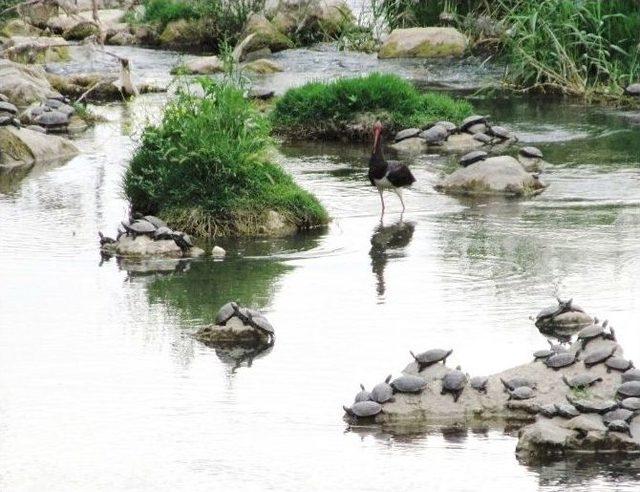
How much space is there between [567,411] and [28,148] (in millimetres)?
11040

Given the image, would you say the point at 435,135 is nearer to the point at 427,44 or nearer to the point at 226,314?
the point at 427,44

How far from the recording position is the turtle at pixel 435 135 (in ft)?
60.6

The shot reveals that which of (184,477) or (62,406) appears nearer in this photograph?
(184,477)

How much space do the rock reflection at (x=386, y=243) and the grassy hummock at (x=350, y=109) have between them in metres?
5.05

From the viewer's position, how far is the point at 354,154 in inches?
722

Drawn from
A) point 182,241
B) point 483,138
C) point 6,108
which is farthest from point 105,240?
point 483,138

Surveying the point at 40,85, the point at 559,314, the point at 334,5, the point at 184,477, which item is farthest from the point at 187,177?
the point at 334,5

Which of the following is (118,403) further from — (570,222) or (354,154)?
(354,154)

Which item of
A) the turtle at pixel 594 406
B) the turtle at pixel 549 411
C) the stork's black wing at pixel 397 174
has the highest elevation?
the turtle at pixel 594 406

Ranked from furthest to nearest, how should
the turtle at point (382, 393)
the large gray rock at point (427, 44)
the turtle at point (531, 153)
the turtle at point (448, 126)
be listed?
1. the large gray rock at point (427, 44)
2. the turtle at point (448, 126)
3. the turtle at point (531, 153)
4. the turtle at point (382, 393)

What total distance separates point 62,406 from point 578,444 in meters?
3.12

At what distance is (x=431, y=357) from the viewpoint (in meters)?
9.02

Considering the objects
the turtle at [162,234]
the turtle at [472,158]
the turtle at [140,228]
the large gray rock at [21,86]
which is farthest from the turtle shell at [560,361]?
Answer: the large gray rock at [21,86]

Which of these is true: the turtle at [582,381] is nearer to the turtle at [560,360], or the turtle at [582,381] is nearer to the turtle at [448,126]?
the turtle at [560,360]
